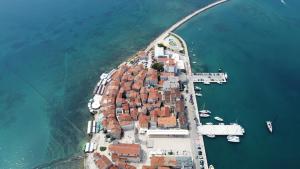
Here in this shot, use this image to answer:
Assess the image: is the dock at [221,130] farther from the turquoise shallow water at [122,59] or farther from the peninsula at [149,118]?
the turquoise shallow water at [122,59]

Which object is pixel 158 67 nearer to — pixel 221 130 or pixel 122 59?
pixel 122 59

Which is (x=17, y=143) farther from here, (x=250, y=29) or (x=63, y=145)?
(x=250, y=29)

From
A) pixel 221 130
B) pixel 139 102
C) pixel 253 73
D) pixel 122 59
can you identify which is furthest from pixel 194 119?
pixel 122 59

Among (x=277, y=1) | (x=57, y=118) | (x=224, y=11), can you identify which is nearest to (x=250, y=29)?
(x=224, y=11)

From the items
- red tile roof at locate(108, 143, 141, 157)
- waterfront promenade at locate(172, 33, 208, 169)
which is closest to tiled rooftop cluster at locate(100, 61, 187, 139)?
waterfront promenade at locate(172, 33, 208, 169)

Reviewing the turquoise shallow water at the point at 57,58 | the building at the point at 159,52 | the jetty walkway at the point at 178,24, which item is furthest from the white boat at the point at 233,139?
the jetty walkway at the point at 178,24

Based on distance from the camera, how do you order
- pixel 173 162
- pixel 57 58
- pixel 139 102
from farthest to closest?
pixel 57 58 → pixel 139 102 → pixel 173 162
